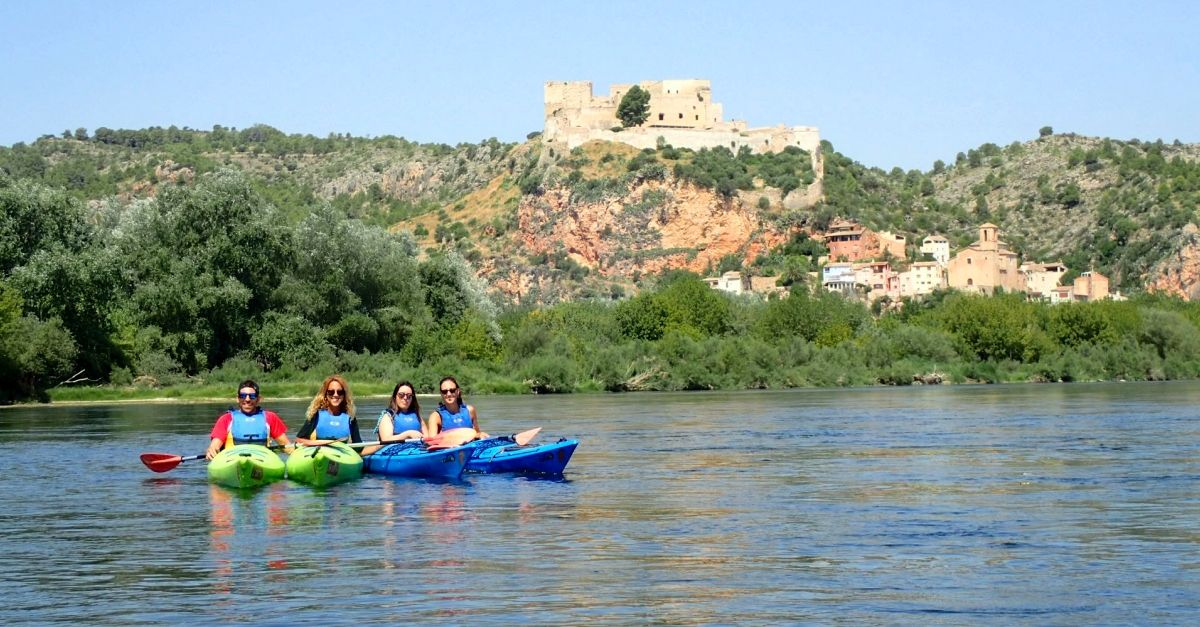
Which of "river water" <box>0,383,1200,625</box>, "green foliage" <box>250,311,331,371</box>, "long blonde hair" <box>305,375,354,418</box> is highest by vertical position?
"green foliage" <box>250,311,331,371</box>

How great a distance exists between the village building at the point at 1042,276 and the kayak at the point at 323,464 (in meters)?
142

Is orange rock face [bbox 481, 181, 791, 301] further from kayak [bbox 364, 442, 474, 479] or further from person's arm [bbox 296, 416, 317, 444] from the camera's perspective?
person's arm [bbox 296, 416, 317, 444]

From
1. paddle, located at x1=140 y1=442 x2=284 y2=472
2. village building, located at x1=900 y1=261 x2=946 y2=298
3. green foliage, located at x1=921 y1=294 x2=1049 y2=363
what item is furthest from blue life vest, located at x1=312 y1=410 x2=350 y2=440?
village building, located at x1=900 y1=261 x2=946 y2=298

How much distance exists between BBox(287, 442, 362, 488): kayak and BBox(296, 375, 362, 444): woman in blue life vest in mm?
466

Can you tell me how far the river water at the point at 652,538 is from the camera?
1328cm

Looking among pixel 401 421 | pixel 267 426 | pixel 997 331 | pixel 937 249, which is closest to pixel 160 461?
pixel 267 426

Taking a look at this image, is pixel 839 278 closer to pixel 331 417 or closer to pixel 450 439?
pixel 450 439

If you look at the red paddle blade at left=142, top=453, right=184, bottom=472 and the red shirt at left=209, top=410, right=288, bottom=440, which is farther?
the red paddle blade at left=142, top=453, right=184, bottom=472

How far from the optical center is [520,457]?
24.8 metres

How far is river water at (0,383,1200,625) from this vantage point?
1328 centimetres

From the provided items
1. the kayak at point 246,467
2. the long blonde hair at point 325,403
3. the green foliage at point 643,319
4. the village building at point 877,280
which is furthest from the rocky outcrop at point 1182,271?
the kayak at point 246,467

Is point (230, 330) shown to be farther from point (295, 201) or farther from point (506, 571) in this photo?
point (295, 201)

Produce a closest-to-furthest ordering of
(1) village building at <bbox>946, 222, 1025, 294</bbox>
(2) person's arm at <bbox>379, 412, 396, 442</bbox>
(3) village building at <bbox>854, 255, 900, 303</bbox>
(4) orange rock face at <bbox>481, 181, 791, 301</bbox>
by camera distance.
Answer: (2) person's arm at <bbox>379, 412, 396, 442</bbox> → (3) village building at <bbox>854, 255, 900, 303</bbox> → (1) village building at <bbox>946, 222, 1025, 294</bbox> → (4) orange rock face at <bbox>481, 181, 791, 301</bbox>

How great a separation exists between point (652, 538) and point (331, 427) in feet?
29.6
